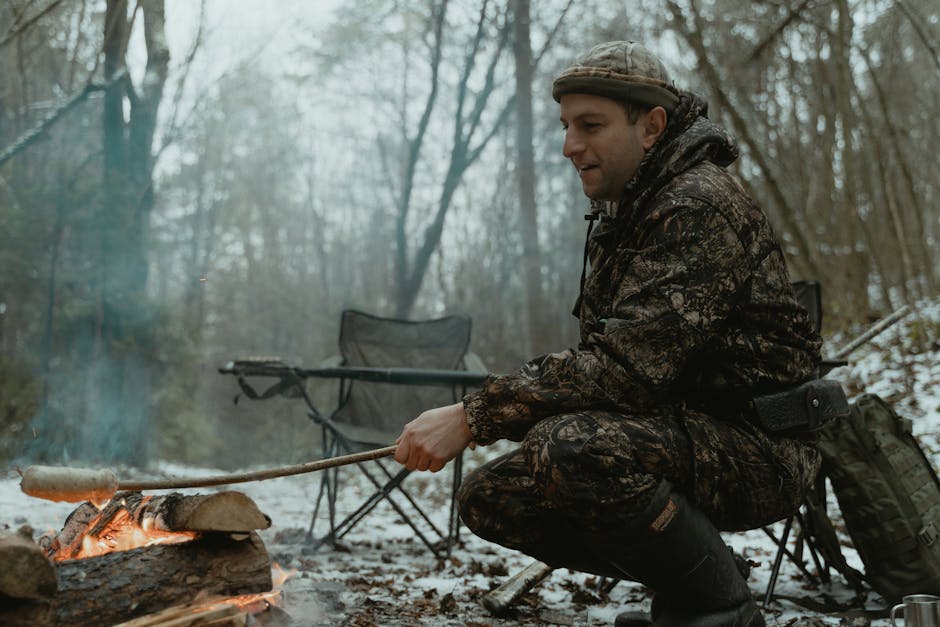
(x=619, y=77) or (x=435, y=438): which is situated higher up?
(x=619, y=77)

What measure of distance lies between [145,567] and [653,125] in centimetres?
188

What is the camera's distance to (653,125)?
2176 mm

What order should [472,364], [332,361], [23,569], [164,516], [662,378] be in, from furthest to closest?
[332,361], [472,364], [164,516], [662,378], [23,569]

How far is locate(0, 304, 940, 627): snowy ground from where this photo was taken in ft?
8.63

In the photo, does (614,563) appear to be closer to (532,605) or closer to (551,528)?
(551,528)

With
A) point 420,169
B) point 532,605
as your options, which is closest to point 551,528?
point 532,605

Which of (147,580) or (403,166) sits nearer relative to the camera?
(147,580)

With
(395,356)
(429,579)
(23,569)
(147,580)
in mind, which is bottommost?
(429,579)

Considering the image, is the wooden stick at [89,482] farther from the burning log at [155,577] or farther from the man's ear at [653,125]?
the man's ear at [653,125]

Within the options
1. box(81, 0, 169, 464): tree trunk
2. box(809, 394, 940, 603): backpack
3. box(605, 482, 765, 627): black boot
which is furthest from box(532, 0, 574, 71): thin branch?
box(605, 482, 765, 627): black boot

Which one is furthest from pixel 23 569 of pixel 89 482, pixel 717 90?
pixel 717 90

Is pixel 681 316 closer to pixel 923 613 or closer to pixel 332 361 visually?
pixel 923 613

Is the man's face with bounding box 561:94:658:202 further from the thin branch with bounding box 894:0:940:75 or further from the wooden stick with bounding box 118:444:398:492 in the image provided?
the thin branch with bounding box 894:0:940:75

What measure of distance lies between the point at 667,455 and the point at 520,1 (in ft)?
30.4
